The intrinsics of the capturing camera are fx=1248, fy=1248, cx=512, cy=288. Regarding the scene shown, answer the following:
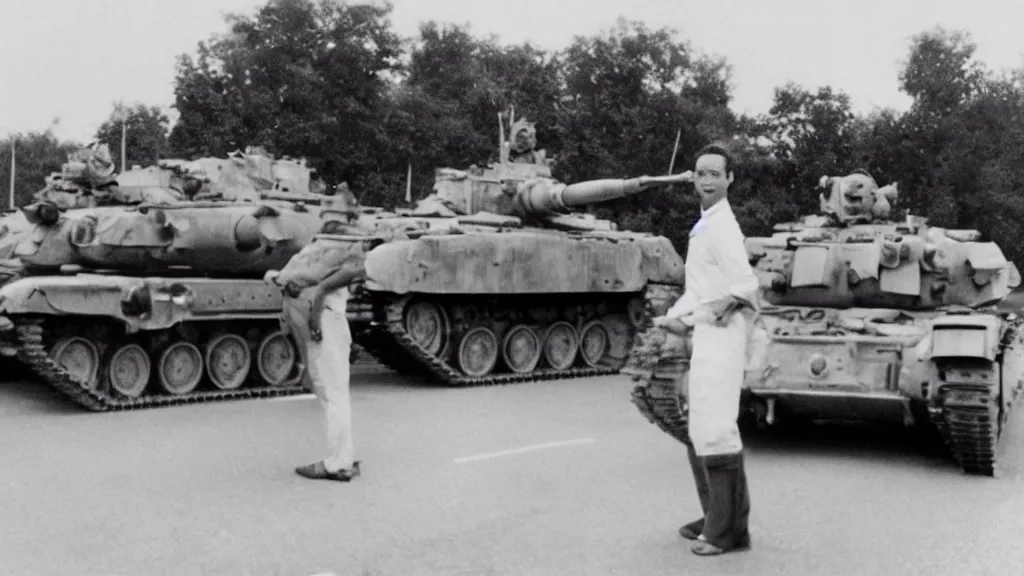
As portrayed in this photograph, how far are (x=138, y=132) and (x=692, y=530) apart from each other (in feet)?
116

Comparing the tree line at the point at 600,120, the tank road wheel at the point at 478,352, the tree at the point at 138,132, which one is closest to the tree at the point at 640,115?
the tree line at the point at 600,120

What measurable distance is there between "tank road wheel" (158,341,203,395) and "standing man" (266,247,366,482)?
5519 mm

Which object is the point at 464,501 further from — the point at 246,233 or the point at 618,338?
the point at 618,338

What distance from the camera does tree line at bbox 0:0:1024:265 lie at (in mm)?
35125

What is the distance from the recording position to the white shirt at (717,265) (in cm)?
670

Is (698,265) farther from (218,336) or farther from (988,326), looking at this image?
(218,336)

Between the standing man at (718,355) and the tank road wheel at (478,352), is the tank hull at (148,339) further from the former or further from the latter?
the standing man at (718,355)

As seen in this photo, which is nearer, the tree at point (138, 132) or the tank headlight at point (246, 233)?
the tank headlight at point (246, 233)

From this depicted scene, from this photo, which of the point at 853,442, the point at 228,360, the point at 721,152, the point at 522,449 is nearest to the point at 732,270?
the point at 721,152

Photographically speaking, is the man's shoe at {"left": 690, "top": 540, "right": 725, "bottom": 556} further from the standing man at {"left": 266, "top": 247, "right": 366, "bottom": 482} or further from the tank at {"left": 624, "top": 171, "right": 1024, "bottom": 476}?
the standing man at {"left": 266, "top": 247, "right": 366, "bottom": 482}

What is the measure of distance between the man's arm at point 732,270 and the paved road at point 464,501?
4.50 ft

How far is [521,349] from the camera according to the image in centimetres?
1747

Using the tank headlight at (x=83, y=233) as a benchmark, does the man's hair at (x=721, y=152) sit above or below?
above

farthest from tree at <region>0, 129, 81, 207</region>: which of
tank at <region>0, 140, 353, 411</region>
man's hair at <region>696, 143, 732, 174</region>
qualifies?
man's hair at <region>696, 143, 732, 174</region>
